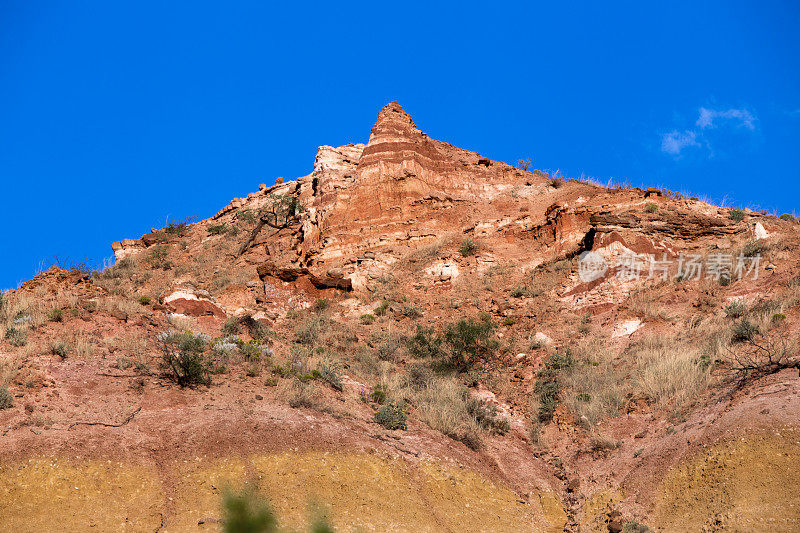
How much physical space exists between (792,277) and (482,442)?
30.4 ft

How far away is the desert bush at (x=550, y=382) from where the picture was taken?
459 inches

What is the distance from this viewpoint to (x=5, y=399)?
316 inches

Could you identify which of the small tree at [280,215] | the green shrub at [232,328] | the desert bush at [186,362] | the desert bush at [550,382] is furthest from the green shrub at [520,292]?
the small tree at [280,215]

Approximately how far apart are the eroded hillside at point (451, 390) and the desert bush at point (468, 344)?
3.7 inches

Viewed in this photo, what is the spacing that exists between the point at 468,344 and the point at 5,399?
10.4m

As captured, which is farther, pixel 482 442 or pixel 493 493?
pixel 482 442

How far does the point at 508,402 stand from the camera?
1256 centimetres

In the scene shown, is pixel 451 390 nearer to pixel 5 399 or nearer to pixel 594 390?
pixel 594 390

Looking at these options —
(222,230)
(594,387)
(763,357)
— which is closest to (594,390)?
(594,387)

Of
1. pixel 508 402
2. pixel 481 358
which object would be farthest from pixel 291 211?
pixel 508 402

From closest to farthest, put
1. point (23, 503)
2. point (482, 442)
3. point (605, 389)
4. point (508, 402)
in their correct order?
point (23, 503)
point (482, 442)
point (605, 389)
point (508, 402)

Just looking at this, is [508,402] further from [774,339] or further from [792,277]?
[792,277]

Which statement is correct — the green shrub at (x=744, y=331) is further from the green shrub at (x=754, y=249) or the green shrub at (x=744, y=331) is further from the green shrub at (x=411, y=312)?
the green shrub at (x=411, y=312)

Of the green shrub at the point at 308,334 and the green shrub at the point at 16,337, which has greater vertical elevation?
the green shrub at the point at 308,334
